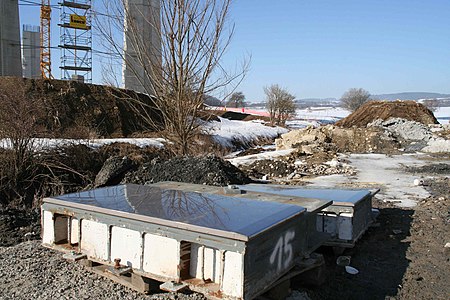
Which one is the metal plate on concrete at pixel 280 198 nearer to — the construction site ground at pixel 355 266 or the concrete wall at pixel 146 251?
the construction site ground at pixel 355 266

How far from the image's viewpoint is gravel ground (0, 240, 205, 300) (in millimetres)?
3295

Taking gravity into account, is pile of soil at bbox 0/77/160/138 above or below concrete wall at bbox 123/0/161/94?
below

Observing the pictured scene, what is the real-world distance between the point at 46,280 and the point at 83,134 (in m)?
10.1

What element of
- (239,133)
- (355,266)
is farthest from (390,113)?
(355,266)

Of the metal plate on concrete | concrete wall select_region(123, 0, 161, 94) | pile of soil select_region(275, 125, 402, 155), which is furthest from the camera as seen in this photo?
pile of soil select_region(275, 125, 402, 155)

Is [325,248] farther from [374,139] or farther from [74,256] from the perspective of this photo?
[374,139]

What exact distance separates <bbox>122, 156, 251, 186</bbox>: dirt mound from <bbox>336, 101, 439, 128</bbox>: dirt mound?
19.9 m

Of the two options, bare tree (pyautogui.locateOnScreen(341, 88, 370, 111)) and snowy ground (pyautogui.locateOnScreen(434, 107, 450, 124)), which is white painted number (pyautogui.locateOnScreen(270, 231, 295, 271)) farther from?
bare tree (pyautogui.locateOnScreen(341, 88, 370, 111))

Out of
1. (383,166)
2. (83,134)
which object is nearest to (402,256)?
(383,166)

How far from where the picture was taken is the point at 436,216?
6.25 meters

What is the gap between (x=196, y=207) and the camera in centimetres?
353

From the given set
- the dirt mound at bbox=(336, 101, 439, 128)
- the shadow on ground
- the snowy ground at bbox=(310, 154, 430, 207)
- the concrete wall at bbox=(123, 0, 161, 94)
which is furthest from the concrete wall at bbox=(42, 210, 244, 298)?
the dirt mound at bbox=(336, 101, 439, 128)

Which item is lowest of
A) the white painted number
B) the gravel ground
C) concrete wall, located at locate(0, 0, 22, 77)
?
the gravel ground

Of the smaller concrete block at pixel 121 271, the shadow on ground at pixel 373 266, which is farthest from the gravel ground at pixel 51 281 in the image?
the shadow on ground at pixel 373 266
